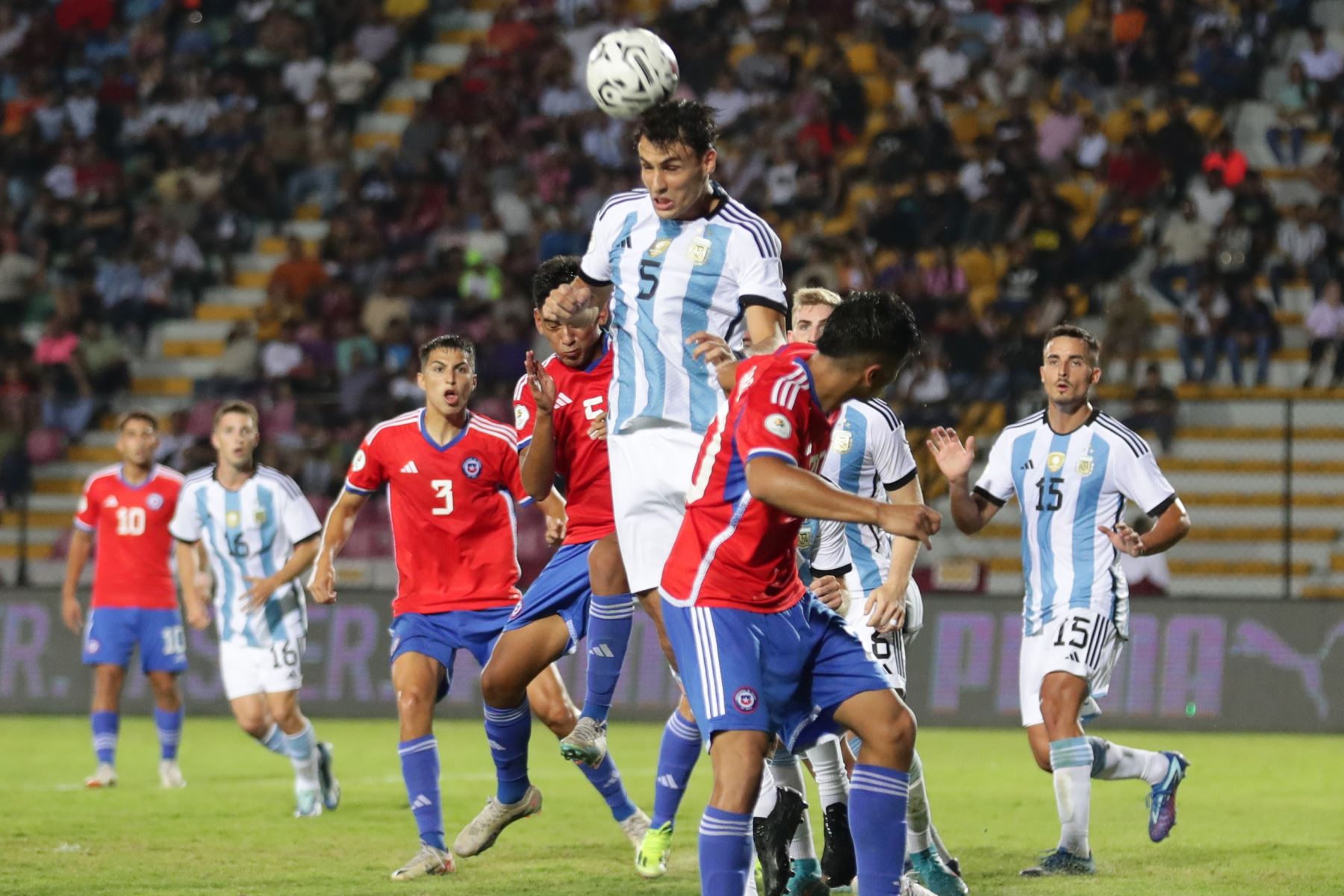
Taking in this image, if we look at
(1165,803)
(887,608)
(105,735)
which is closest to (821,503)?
(887,608)

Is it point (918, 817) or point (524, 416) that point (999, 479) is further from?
point (524, 416)

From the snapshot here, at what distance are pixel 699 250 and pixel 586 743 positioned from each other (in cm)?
213

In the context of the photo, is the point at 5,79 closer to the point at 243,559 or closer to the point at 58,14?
the point at 58,14

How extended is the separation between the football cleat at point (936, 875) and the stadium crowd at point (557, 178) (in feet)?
31.0

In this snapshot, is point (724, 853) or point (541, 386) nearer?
point (724, 853)

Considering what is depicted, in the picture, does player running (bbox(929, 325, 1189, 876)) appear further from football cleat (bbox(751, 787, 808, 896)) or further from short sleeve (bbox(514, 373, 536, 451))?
short sleeve (bbox(514, 373, 536, 451))

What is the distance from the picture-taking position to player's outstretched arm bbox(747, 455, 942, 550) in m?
5.55

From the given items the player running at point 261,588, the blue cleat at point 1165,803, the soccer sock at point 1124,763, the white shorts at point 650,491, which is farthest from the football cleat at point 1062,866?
the player running at point 261,588

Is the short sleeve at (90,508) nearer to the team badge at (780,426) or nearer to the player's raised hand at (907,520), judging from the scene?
the team badge at (780,426)

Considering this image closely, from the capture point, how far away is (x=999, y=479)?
880cm

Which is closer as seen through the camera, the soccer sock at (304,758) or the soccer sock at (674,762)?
the soccer sock at (674,762)

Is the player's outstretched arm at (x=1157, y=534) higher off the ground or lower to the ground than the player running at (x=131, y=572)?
higher

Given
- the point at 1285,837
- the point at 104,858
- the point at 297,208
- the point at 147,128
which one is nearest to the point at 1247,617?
the point at 1285,837

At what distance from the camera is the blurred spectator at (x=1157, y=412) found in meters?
17.0
